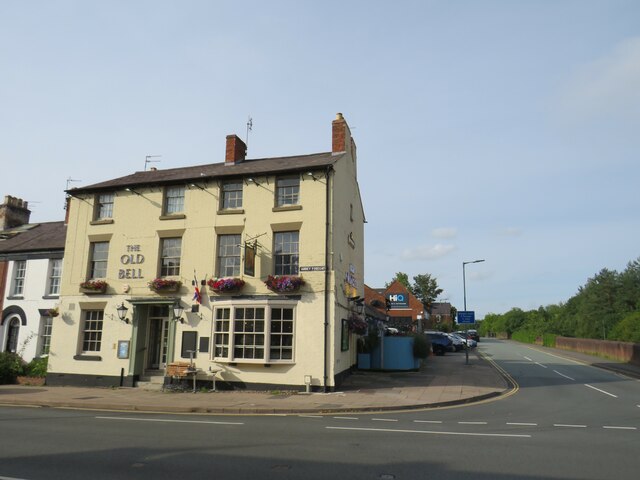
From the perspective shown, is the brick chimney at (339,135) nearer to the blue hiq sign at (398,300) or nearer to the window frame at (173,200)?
the window frame at (173,200)

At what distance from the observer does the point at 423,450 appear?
865 centimetres

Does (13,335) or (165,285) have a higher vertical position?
(165,285)

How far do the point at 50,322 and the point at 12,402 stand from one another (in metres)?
8.61

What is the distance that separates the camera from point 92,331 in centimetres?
Result: 2080

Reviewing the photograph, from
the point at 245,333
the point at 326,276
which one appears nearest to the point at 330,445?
the point at 326,276

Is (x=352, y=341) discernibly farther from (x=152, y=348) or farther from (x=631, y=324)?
(x=631, y=324)

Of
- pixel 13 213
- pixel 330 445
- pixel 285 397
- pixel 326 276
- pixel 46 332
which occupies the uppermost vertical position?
pixel 13 213

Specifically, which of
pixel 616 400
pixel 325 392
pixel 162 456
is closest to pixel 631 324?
pixel 616 400

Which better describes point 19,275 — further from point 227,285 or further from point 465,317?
point 465,317

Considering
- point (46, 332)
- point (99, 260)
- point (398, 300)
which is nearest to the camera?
point (99, 260)

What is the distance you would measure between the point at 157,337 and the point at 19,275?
32.7 feet

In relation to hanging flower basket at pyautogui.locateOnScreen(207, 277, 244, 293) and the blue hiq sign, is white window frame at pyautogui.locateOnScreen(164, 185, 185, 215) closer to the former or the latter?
hanging flower basket at pyautogui.locateOnScreen(207, 277, 244, 293)

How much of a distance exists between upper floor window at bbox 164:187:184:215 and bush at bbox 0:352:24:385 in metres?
9.92

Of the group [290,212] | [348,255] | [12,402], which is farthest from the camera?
[348,255]
